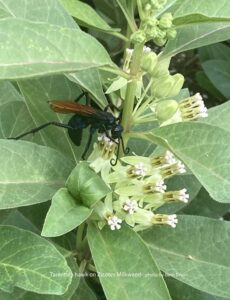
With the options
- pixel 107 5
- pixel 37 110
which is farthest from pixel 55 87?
pixel 107 5

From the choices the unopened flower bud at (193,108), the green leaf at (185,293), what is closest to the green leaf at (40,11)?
the unopened flower bud at (193,108)

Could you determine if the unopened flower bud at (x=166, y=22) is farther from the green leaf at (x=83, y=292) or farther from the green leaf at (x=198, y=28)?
the green leaf at (x=83, y=292)

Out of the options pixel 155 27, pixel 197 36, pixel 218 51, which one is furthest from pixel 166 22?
pixel 218 51

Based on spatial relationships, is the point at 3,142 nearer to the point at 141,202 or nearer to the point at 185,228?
the point at 141,202

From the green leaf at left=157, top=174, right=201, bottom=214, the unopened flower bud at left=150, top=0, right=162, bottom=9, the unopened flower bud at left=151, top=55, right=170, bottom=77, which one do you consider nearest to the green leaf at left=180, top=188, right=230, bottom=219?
the green leaf at left=157, top=174, right=201, bottom=214

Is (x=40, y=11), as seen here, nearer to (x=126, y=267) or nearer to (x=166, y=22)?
(x=166, y=22)
